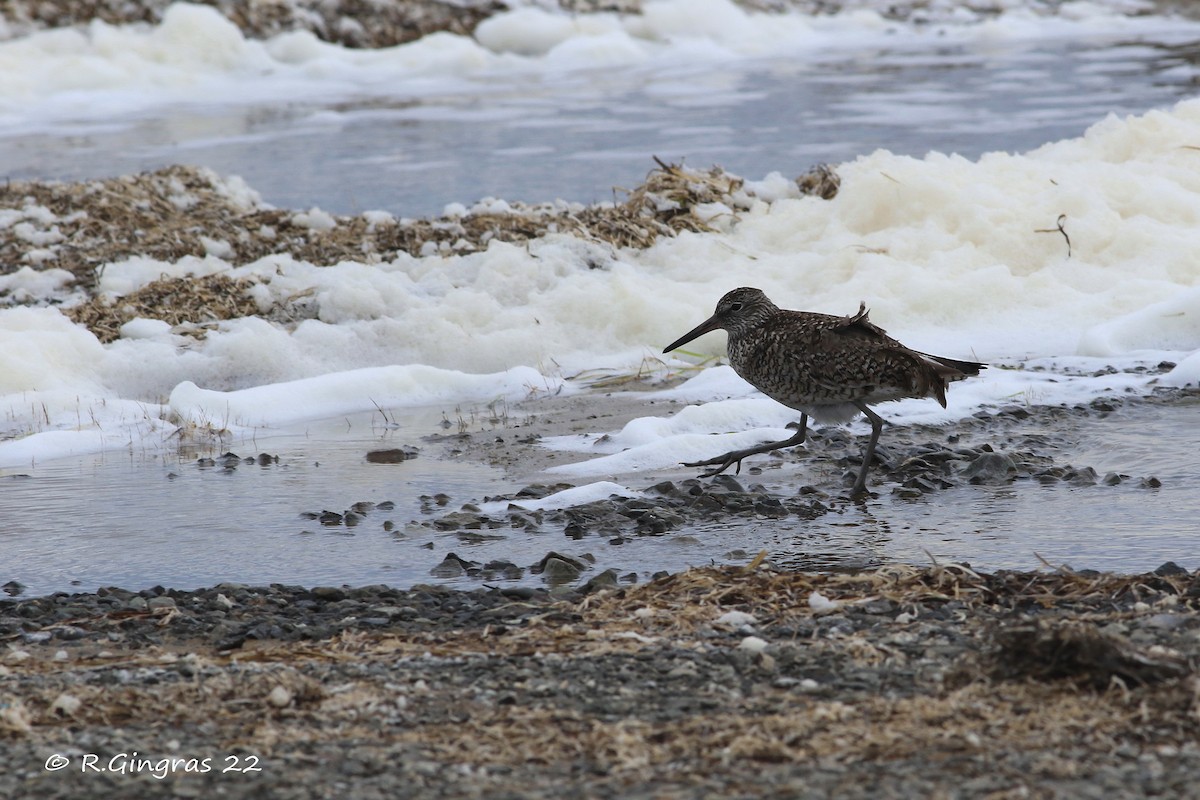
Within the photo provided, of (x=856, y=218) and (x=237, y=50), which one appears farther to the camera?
(x=237, y=50)

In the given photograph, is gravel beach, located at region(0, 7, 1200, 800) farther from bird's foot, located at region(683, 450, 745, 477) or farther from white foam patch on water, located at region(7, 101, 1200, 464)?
white foam patch on water, located at region(7, 101, 1200, 464)

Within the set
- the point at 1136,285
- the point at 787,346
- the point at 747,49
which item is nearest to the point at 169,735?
the point at 787,346

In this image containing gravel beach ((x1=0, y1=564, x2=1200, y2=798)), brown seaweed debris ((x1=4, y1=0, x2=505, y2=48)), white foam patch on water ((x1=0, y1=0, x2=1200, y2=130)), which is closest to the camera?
gravel beach ((x1=0, y1=564, x2=1200, y2=798))

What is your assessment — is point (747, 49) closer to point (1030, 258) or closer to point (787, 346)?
point (1030, 258)

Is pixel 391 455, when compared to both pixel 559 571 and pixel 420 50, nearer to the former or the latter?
pixel 559 571

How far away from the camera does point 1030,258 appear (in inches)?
451

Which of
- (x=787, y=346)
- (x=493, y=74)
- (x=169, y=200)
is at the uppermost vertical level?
(x=493, y=74)

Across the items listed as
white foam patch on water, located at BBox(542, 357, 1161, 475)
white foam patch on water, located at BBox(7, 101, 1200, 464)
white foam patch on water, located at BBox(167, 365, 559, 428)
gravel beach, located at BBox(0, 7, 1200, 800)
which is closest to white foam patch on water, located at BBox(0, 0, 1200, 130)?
white foam patch on water, located at BBox(7, 101, 1200, 464)

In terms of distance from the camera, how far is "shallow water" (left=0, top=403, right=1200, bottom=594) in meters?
5.66

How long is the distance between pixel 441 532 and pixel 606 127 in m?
13.4

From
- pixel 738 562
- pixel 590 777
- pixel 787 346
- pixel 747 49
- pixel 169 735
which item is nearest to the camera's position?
pixel 590 777

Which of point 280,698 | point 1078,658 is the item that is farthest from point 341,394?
point 1078,658

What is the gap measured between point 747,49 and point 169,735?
25.7 m

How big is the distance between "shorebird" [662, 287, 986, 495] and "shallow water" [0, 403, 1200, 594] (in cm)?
34
